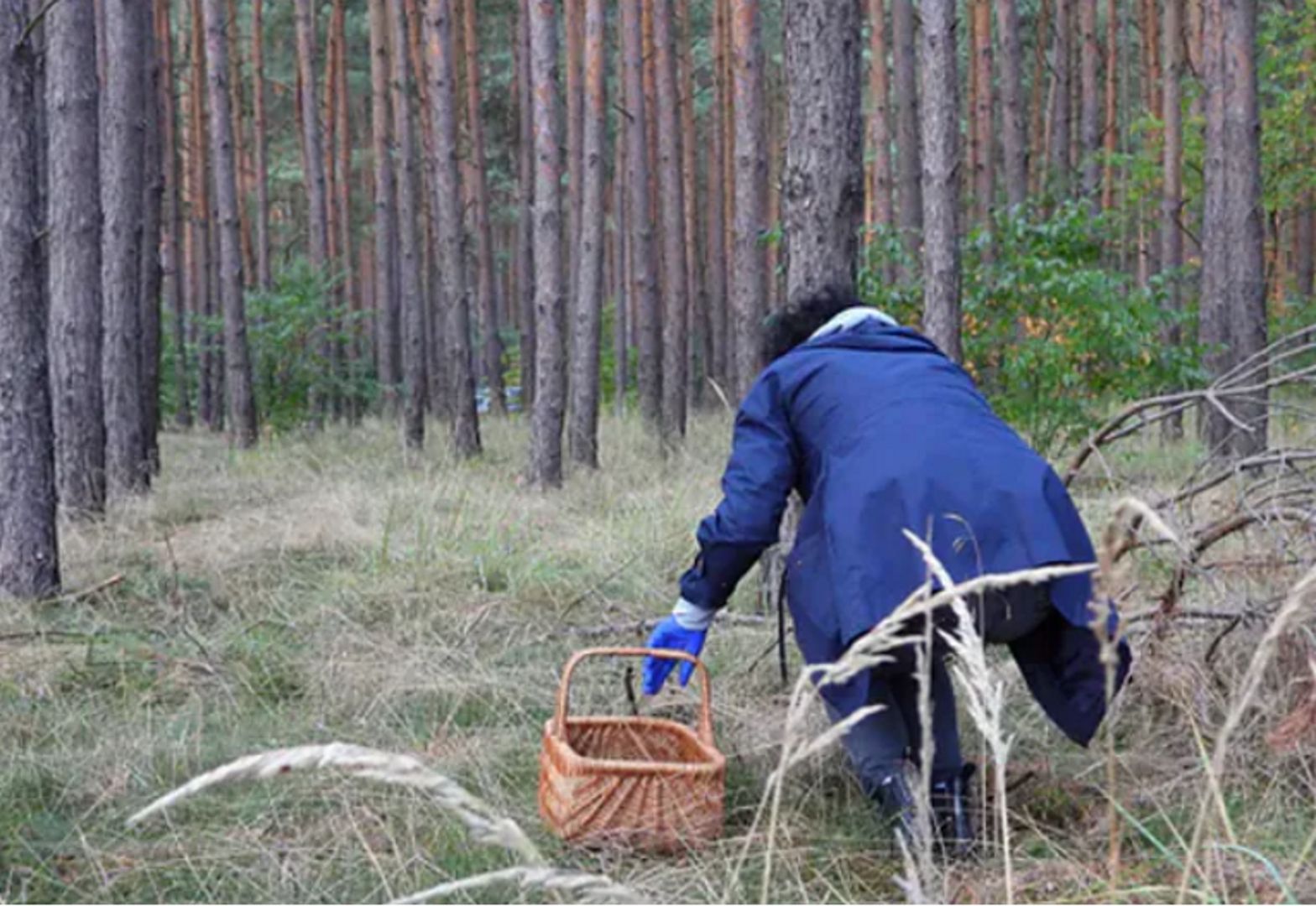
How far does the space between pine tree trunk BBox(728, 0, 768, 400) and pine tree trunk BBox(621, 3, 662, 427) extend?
6.09ft

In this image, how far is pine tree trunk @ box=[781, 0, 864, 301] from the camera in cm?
603

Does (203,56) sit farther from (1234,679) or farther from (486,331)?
(1234,679)

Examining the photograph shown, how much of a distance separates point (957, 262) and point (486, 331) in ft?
52.3

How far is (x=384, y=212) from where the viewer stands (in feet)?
68.5

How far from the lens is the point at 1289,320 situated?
16.9m

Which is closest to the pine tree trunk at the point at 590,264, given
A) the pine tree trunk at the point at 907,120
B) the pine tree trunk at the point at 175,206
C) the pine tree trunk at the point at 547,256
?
the pine tree trunk at the point at 547,256

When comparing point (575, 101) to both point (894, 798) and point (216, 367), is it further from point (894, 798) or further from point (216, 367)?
point (894, 798)

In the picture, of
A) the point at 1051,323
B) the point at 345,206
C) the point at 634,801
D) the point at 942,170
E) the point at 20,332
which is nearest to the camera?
the point at 634,801

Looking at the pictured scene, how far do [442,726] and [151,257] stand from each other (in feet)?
32.8

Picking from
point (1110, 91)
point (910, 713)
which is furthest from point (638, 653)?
point (1110, 91)

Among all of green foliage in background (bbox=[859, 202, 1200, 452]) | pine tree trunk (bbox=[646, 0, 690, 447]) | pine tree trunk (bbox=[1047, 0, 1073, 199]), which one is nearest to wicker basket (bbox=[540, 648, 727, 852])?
green foliage in background (bbox=[859, 202, 1200, 452])

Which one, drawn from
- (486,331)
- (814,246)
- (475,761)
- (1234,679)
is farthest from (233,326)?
(1234,679)

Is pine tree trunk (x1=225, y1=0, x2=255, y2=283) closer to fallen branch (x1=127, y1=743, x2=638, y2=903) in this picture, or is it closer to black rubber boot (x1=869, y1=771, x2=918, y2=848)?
black rubber boot (x1=869, y1=771, x2=918, y2=848)

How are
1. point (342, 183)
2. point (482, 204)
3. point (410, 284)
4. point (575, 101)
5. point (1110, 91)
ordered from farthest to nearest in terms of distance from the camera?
1. point (342, 183)
2. point (1110, 91)
3. point (482, 204)
4. point (575, 101)
5. point (410, 284)
